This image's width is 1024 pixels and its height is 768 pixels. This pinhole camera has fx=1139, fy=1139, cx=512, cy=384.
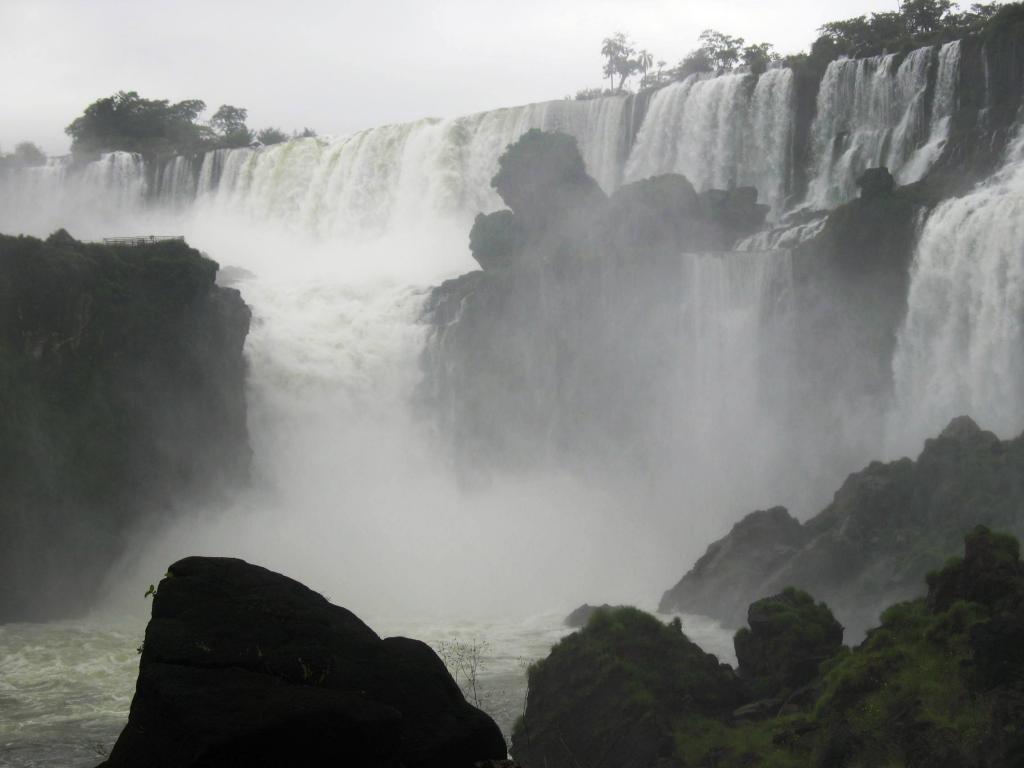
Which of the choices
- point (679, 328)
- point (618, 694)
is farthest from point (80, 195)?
point (618, 694)

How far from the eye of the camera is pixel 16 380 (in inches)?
1268

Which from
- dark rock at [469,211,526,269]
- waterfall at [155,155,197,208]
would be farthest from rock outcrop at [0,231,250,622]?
waterfall at [155,155,197,208]

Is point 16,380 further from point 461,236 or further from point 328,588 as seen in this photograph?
point 461,236

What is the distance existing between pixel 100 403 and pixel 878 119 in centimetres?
3110

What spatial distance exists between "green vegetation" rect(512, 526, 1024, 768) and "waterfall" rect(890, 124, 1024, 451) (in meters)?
14.5

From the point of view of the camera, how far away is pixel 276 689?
794 centimetres

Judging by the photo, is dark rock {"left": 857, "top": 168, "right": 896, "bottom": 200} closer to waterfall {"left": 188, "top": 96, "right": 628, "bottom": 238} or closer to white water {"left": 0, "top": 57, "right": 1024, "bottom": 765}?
white water {"left": 0, "top": 57, "right": 1024, "bottom": 765}

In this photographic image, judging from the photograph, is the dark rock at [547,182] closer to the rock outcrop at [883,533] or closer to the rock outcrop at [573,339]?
the rock outcrop at [573,339]

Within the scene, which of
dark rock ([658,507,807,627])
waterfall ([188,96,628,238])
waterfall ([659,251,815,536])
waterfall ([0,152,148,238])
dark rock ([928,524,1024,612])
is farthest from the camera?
waterfall ([0,152,148,238])

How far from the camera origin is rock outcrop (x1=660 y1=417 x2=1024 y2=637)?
26.8m

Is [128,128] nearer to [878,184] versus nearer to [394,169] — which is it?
[394,169]

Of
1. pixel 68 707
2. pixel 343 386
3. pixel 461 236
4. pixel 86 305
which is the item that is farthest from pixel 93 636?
pixel 461 236

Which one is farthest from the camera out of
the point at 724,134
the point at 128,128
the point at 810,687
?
the point at 128,128

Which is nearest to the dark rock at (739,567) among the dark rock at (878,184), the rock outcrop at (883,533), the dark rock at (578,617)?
the rock outcrop at (883,533)
